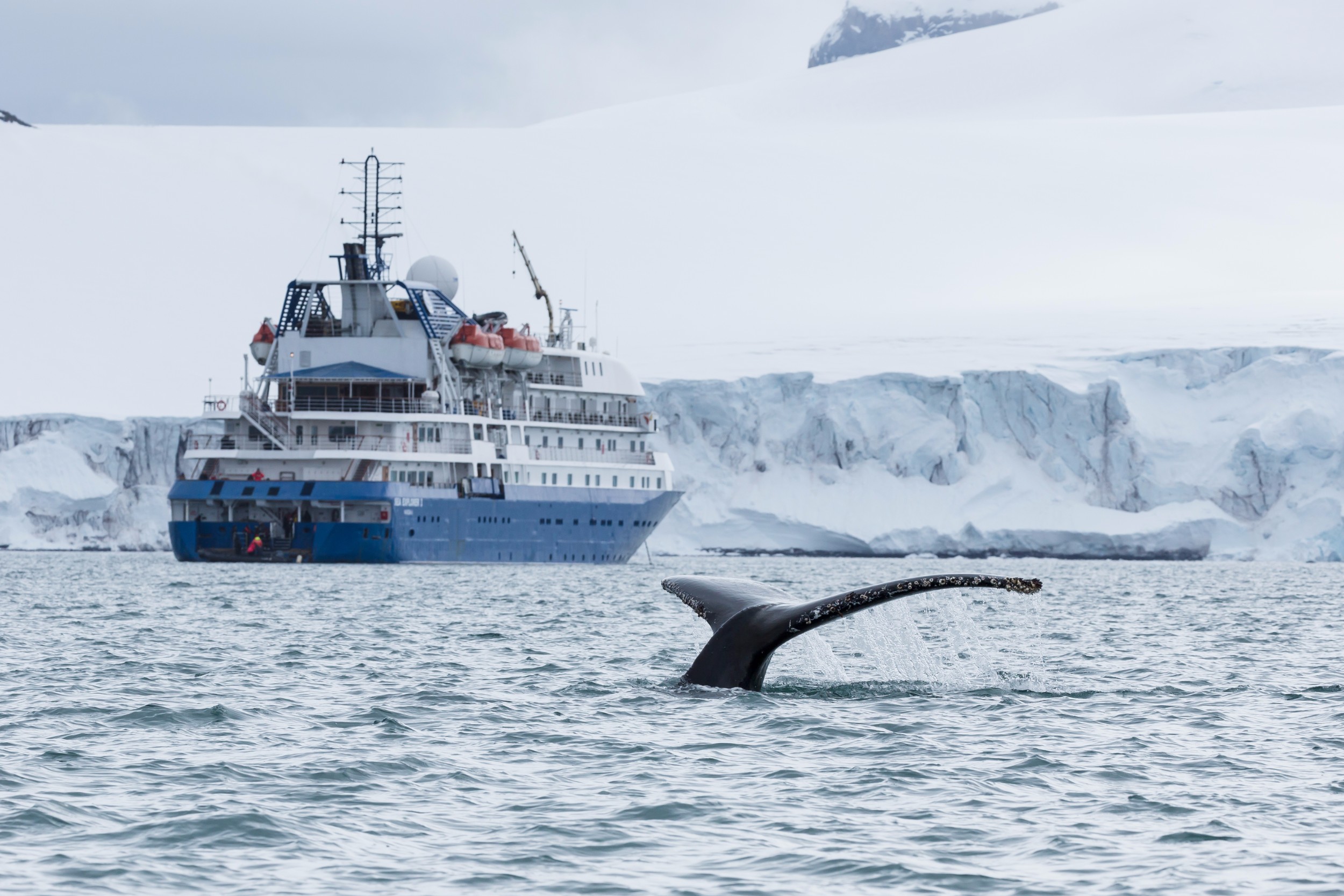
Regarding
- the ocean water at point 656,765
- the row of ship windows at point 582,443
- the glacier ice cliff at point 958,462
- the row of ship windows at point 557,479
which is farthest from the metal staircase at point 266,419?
the ocean water at point 656,765

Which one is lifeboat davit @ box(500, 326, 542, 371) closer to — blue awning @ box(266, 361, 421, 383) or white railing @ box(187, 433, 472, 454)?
blue awning @ box(266, 361, 421, 383)

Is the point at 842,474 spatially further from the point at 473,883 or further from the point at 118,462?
the point at 473,883

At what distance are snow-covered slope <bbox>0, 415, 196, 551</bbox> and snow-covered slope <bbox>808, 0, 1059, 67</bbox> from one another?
135 metres

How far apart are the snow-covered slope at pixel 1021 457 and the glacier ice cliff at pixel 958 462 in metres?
0.06

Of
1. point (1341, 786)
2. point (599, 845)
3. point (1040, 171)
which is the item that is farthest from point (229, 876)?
point (1040, 171)

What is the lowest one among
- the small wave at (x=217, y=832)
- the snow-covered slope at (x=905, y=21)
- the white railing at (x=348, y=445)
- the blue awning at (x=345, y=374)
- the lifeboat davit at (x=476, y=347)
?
the small wave at (x=217, y=832)

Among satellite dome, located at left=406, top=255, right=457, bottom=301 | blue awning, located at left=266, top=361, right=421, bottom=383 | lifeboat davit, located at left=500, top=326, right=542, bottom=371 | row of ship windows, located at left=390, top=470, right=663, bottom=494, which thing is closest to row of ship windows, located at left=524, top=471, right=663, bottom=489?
row of ship windows, located at left=390, top=470, right=663, bottom=494

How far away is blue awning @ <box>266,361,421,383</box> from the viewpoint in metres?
53.2

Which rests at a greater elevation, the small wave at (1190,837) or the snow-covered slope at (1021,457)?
the snow-covered slope at (1021,457)

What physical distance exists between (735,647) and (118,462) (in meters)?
54.4

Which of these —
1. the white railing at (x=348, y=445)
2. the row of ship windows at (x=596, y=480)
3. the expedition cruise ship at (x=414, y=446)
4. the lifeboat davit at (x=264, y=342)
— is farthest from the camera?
the lifeboat davit at (x=264, y=342)

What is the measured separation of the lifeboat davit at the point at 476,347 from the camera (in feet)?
180

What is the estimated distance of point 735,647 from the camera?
1295 cm

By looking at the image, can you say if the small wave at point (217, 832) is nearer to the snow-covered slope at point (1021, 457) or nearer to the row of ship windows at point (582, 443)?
the row of ship windows at point (582, 443)
